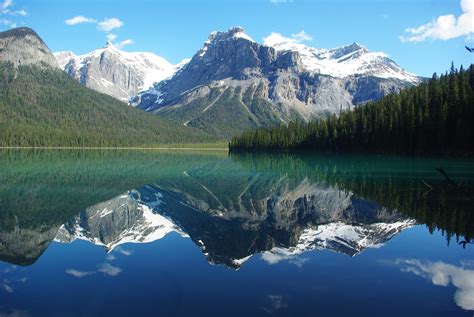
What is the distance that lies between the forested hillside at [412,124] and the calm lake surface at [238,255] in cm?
6432

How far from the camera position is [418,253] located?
20062 millimetres

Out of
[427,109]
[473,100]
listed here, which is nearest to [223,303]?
[473,100]

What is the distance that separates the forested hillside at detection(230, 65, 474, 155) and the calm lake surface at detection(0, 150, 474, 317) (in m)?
64.3

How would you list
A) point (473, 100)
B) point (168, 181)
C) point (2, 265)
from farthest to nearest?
point (473, 100) → point (168, 181) → point (2, 265)

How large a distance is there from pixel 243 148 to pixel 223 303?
178596 mm

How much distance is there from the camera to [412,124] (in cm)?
10394

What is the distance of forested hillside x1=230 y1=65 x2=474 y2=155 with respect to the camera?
9338 cm

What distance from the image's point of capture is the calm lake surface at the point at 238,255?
44.9 ft

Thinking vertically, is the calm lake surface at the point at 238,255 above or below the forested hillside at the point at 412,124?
below

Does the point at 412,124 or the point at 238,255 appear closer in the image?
the point at 238,255

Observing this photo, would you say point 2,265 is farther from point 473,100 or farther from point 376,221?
point 473,100

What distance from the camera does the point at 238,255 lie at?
19703 millimetres

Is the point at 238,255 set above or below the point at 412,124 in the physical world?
below

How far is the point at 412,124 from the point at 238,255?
95.1 meters
